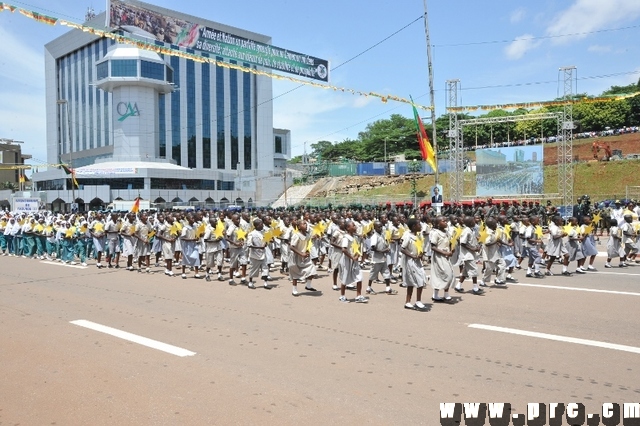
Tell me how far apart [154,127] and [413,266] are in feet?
220

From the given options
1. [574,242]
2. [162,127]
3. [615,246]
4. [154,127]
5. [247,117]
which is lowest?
[615,246]

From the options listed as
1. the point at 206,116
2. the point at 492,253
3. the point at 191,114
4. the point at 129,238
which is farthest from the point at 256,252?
the point at 206,116

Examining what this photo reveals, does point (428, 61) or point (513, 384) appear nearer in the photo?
point (513, 384)

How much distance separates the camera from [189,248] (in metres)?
14.8

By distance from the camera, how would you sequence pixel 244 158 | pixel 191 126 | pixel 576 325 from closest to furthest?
1. pixel 576 325
2. pixel 191 126
3. pixel 244 158

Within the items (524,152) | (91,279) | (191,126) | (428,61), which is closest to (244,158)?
(191,126)

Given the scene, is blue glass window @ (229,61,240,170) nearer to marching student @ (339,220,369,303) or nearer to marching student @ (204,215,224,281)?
marching student @ (204,215,224,281)

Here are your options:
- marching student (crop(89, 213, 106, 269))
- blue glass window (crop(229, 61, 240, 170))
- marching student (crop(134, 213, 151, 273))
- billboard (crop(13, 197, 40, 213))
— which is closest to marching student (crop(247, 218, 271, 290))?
marching student (crop(134, 213, 151, 273))

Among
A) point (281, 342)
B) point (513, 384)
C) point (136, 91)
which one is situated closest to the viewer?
point (513, 384)

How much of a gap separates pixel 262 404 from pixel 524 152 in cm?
4619

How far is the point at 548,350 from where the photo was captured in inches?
273

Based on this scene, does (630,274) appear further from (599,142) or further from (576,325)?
(599,142)

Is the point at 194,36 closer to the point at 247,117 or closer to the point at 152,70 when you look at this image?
the point at 152,70

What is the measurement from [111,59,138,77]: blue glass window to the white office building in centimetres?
13
